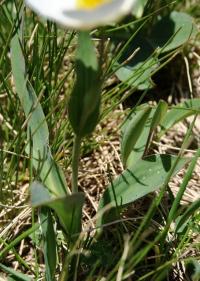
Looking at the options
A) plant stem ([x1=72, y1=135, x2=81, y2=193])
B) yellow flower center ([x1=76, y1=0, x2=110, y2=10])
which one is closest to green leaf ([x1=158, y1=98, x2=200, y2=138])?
plant stem ([x1=72, y1=135, x2=81, y2=193])

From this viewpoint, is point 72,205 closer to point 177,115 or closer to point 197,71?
point 177,115

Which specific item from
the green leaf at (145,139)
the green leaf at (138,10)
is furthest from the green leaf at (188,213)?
the green leaf at (138,10)

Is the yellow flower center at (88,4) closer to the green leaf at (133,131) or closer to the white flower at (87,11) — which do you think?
the white flower at (87,11)

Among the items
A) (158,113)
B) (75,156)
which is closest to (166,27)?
(158,113)

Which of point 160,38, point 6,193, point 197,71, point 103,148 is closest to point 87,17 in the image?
point 6,193

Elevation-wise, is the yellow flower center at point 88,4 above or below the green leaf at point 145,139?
above
